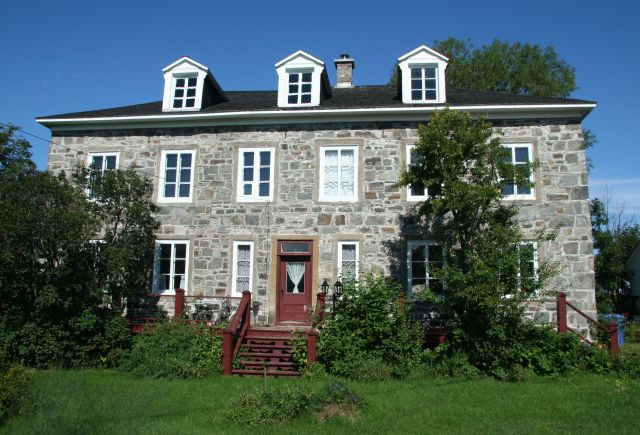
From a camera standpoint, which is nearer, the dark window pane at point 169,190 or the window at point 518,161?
the window at point 518,161

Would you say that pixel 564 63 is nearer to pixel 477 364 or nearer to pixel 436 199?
pixel 436 199

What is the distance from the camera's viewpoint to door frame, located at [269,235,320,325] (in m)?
14.1

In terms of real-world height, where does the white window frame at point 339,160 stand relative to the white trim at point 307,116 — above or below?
below

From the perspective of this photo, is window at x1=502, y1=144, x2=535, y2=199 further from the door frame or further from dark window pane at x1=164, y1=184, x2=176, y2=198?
dark window pane at x1=164, y1=184, x2=176, y2=198

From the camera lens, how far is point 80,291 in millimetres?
12625

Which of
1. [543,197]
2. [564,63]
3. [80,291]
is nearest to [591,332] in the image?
[543,197]

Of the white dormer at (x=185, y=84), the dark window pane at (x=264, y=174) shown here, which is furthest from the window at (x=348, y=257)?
the white dormer at (x=185, y=84)

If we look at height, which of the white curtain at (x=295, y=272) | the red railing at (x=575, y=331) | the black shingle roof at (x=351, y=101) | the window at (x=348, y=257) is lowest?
the red railing at (x=575, y=331)

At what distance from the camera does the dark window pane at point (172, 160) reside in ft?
50.2

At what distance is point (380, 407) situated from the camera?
8523 millimetres

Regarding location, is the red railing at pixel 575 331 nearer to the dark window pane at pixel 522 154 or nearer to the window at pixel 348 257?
the dark window pane at pixel 522 154

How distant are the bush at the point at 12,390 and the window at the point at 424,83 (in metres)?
11.8

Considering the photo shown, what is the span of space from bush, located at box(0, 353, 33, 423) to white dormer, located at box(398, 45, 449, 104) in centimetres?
1151

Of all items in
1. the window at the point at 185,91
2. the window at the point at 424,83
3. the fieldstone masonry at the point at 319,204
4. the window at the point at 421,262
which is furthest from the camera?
the window at the point at 185,91
